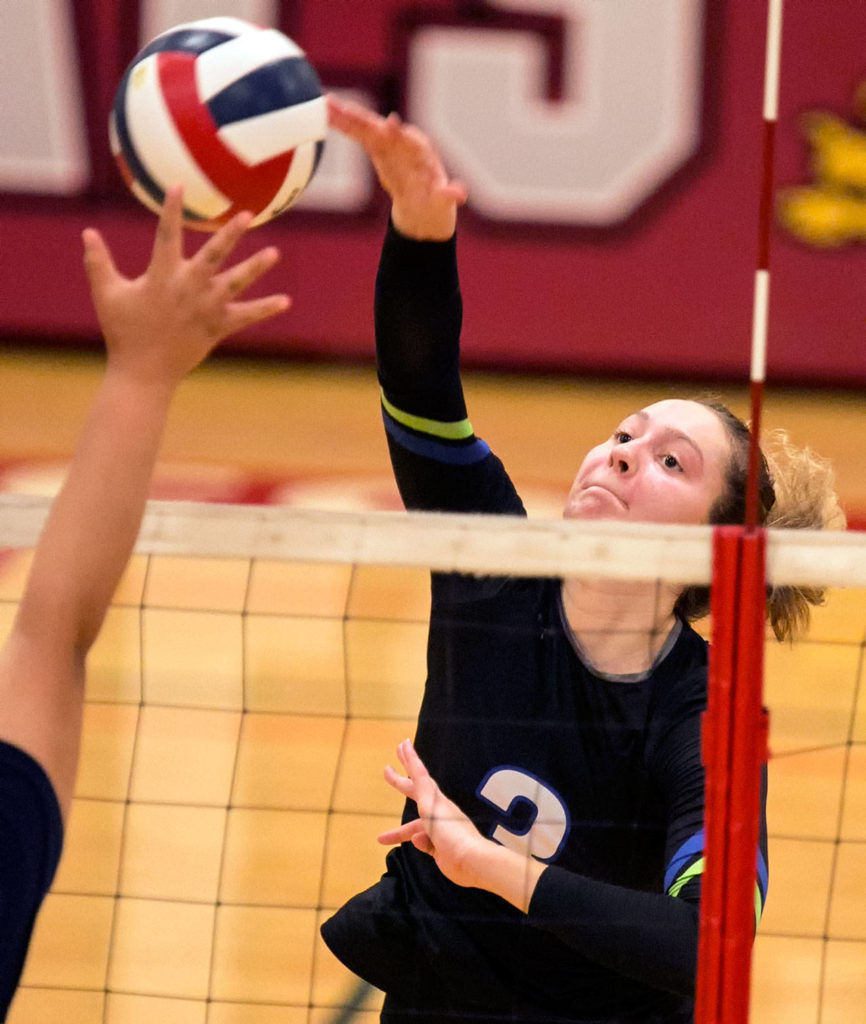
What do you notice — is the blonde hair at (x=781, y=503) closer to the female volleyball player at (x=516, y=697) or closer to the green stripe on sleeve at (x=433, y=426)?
the female volleyball player at (x=516, y=697)

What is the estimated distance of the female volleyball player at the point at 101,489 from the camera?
1186 millimetres

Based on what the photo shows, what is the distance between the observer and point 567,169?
29.2ft

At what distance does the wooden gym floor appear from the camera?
3.36 meters

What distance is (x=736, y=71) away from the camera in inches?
343

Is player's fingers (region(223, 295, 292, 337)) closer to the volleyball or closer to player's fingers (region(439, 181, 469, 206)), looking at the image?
the volleyball

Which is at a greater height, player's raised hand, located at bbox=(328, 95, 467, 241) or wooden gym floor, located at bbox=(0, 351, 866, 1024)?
player's raised hand, located at bbox=(328, 95, 467, 241)

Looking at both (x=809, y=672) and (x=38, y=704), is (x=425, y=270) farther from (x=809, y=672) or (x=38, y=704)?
(x=809, y=672)

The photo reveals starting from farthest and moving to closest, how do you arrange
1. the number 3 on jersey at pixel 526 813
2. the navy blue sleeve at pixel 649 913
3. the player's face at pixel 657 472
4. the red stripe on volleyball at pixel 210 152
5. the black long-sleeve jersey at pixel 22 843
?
the player's face at pixel 657 472 < the number 3 on jersey at pixel 526 813 < the red stripe on volleyball at pixel 210 152 < the navy blue sleeve at pixel 649 913 < the black long-sleeve jersey at pixel 22 843

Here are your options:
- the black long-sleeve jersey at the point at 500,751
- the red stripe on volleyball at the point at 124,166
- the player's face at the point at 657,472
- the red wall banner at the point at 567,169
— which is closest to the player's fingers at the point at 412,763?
the black long-sleeve jersey at the point at 500,751

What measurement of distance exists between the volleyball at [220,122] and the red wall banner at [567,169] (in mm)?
6760

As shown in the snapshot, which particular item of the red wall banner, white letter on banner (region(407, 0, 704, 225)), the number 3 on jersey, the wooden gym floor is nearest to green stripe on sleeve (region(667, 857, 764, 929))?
the number 3 on jersey

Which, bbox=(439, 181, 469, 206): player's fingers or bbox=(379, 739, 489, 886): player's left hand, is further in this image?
bbox=(439, 181, 469, 206): player's fingers

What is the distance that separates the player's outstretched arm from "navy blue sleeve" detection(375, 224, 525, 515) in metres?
0.97

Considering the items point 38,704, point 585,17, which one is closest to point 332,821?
point 38,704
